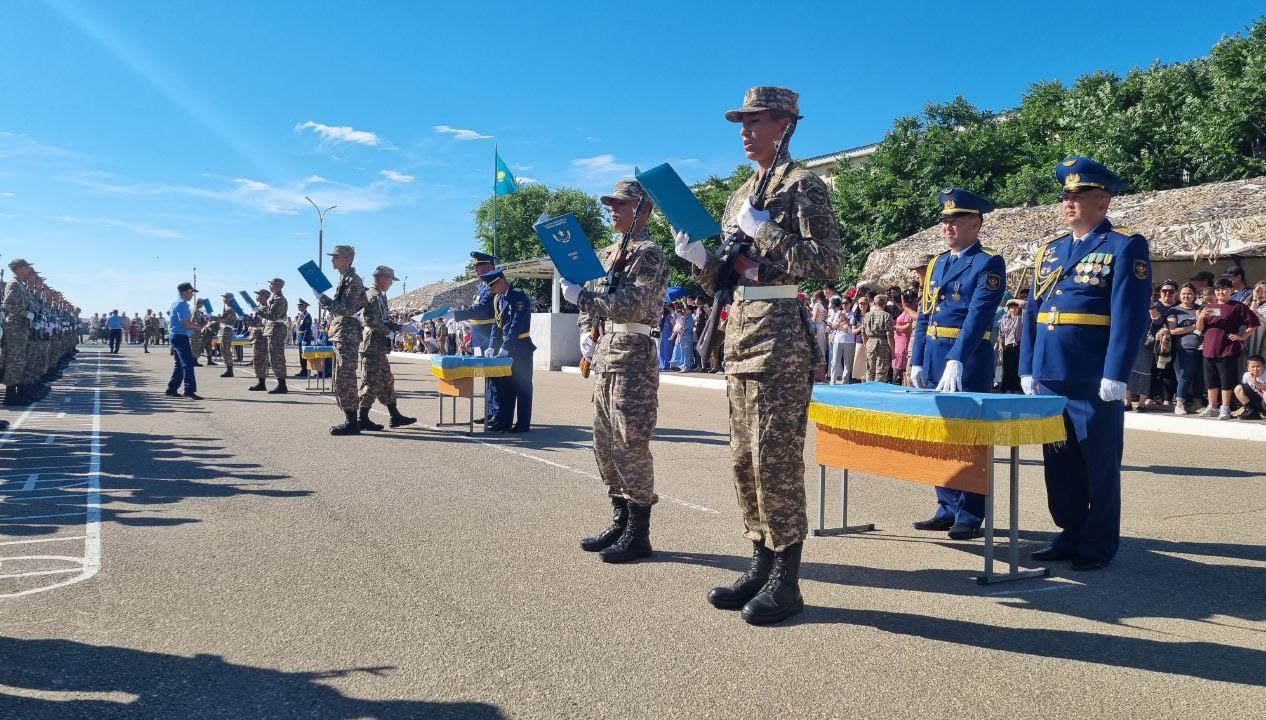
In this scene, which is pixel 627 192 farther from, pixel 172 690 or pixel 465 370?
pixel 465 370

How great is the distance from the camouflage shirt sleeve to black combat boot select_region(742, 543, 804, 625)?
1237mm

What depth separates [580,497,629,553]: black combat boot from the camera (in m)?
4.94

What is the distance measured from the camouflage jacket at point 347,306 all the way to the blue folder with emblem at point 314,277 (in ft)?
0.73

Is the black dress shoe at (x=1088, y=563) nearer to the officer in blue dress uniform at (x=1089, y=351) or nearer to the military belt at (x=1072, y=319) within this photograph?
the officer in blue dress uniform at (x=1089, y=351)

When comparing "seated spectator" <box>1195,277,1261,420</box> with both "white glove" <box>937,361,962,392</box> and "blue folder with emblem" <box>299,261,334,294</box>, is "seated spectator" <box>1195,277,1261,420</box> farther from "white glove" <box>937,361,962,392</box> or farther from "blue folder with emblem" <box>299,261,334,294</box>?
"blue folder with emblem" <box>299,261,334,294</box>

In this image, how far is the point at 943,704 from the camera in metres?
2.90

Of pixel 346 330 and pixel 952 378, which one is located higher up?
pixel 346 330

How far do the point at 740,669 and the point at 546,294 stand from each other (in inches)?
2406

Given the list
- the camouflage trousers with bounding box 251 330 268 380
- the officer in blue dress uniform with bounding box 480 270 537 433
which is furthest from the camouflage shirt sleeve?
the camouflage trousers with bounding box 251 330 268 380

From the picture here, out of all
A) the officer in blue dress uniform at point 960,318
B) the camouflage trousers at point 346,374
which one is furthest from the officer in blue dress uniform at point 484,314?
the officer in blue dress uniform at point 960,318

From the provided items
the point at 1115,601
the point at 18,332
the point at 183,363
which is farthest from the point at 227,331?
the point at 1115,601

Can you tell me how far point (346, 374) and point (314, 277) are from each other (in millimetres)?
1340

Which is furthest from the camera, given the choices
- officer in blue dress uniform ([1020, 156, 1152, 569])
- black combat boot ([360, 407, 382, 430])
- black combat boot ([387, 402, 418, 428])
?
black combat boot ([387, 402, 418, 428])

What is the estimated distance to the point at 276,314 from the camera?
55.6 feet
